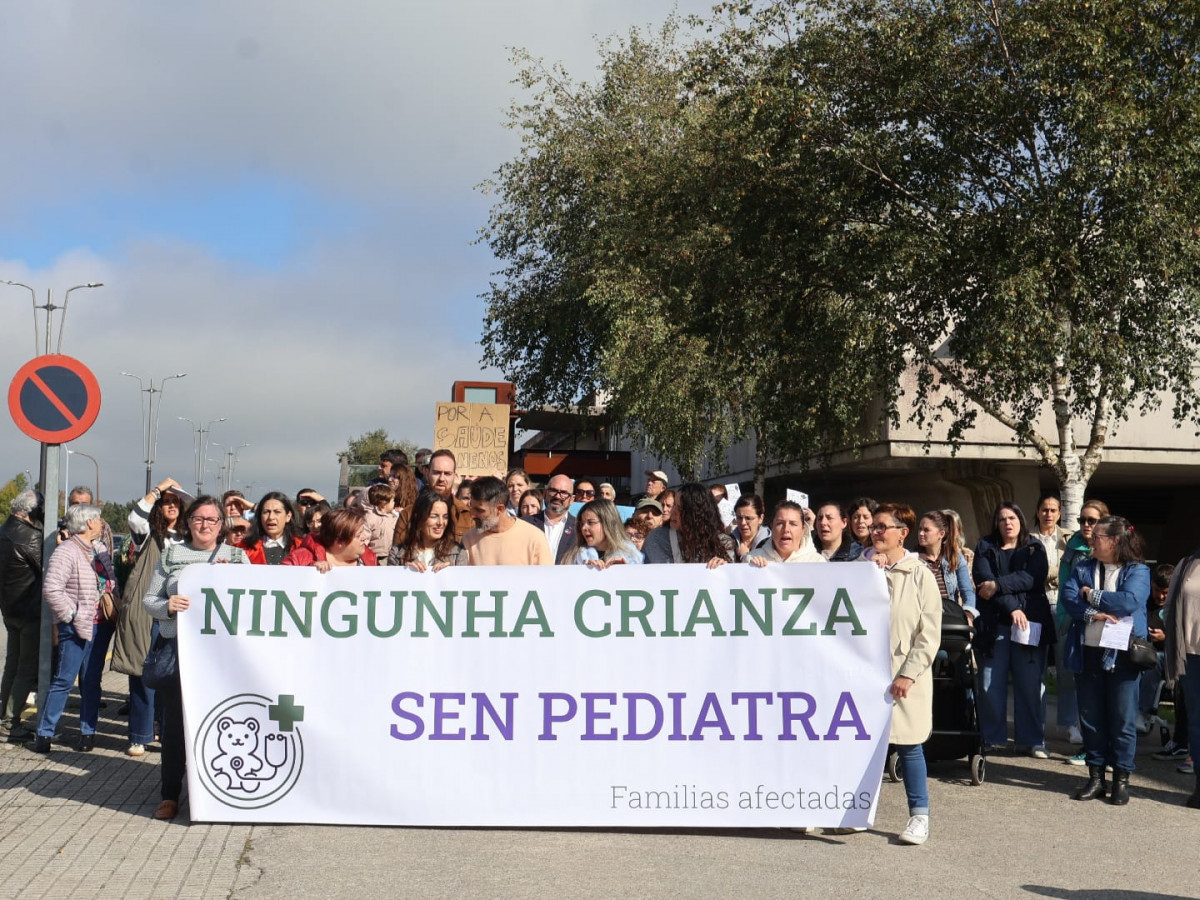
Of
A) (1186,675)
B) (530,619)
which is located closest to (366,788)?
(530,619)

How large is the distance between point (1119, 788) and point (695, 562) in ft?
10.0

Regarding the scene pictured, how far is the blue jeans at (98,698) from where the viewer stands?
9078 mm

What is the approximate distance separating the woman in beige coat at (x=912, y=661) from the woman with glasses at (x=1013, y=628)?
2666mm

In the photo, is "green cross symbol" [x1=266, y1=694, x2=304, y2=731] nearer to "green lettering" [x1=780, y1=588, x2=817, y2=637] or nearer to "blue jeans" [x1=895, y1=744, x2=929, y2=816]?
"green lettering" [x1=780, y1=588, x2=817, y2=637]

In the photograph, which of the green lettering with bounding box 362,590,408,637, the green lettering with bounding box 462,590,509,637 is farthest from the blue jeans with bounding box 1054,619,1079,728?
the green lettering with bounding box 362,590,408,637

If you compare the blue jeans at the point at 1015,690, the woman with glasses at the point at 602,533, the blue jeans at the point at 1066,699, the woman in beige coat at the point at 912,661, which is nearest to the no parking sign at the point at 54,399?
the woman with glasses at the point at 602,533

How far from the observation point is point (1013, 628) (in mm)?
9281

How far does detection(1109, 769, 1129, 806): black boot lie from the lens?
7926 millimetres

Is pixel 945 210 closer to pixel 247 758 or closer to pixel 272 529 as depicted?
pixel 272 529

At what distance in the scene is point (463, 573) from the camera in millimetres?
7074

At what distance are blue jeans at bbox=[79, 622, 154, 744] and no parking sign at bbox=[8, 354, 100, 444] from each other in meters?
1.49

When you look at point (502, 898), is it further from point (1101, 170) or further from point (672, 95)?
point (672, 95)

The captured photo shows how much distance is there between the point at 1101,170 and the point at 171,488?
1208 cm

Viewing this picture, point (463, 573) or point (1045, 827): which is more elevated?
point (463, 573)
